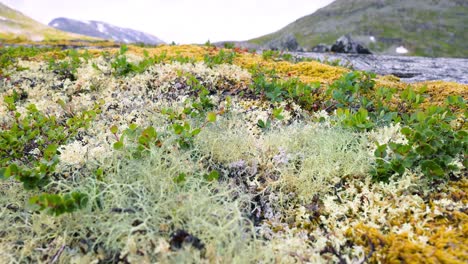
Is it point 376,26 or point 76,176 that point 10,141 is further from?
point 376,26

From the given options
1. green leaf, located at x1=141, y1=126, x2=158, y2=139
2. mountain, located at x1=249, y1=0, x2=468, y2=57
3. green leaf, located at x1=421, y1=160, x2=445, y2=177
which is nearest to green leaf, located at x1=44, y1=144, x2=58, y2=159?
green leaf, located at x1=141, y1=126, x2=158, y2=139

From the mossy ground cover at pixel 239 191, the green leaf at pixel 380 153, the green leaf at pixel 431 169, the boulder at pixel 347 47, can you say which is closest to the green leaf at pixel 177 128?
the mossy ground cover at pixel 239 191

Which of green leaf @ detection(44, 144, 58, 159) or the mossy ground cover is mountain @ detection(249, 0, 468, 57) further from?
green leaf @ detection(44, 144, 58, 159)

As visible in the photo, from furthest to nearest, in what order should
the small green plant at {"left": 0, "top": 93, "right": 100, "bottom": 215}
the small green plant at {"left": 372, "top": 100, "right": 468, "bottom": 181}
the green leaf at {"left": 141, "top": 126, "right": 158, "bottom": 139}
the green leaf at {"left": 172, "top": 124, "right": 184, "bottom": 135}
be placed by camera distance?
the green leaf at {"left": 172, "top": 124, "right": 184, "bottom": 135}
the green leaf at {"left": 141, "top": 126, "right": 158, "bottom": 139}
the small green plant at {"left": 372, "top": 100, "right": 468, "bottom": 181}
the small green plant at {"left": 0, "top": 93, "right": 100, "bottom": 215}

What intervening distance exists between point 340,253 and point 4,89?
9250 millimetres

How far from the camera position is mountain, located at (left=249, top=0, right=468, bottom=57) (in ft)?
473

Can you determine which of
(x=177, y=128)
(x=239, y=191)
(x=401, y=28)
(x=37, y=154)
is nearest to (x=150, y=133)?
(x=177, y=128)

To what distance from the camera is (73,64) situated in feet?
31.5

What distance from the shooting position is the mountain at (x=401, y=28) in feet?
473

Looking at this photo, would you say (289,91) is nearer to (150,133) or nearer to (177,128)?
(177,128)

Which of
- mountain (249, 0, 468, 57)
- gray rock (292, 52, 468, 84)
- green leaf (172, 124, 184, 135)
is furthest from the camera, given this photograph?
mountain (249, 0, 468, 57)

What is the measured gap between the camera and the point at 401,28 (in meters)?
164

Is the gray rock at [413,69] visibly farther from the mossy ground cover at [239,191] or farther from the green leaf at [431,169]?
the green leaf at [431,169]

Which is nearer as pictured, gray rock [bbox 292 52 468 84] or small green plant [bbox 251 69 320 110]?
small green plant [bbox 251 69 320 110]
